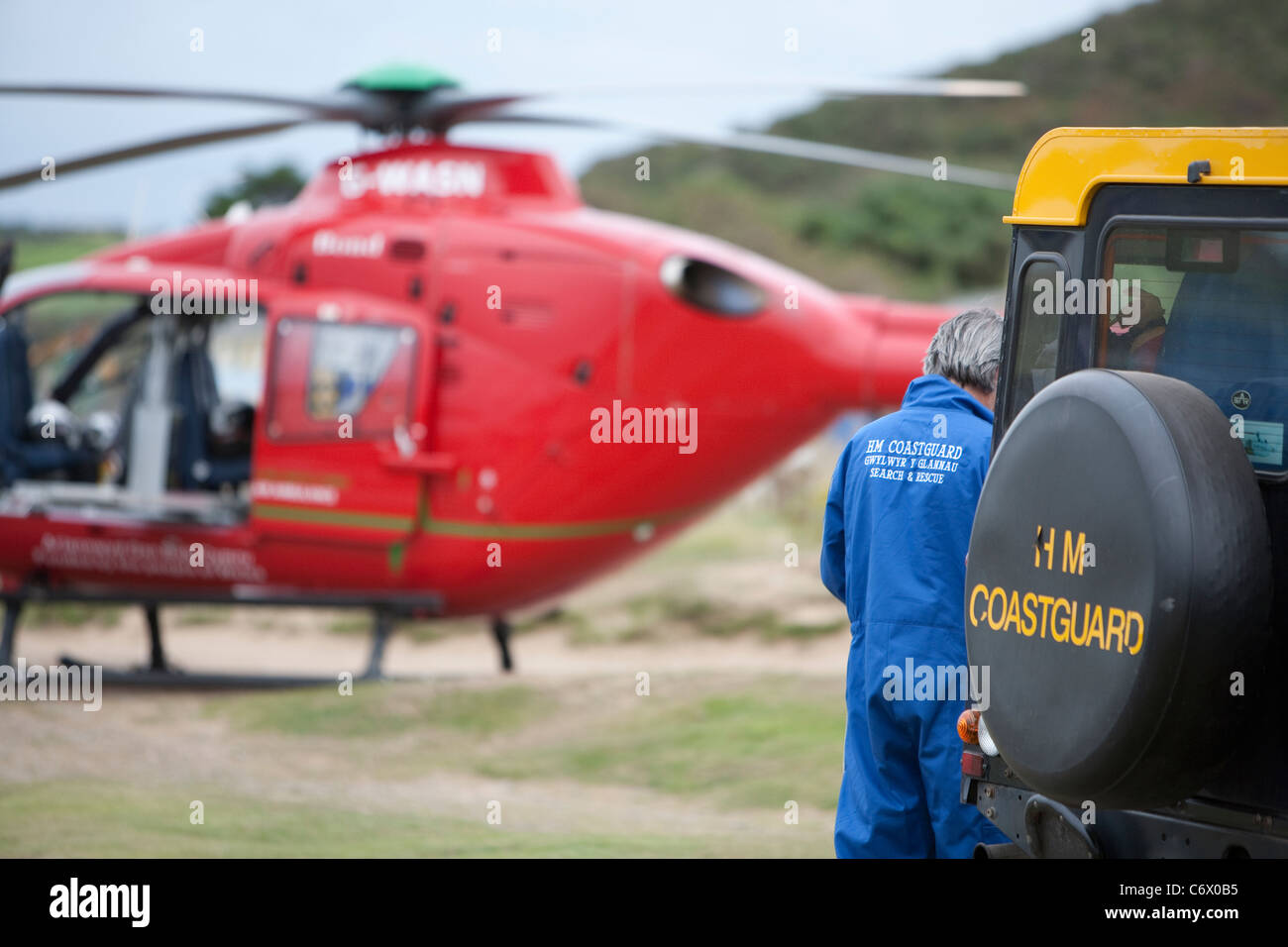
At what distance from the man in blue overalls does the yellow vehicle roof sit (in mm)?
547

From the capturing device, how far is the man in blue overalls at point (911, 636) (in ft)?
10.9

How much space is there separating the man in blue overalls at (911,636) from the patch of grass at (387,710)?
17.1 ft

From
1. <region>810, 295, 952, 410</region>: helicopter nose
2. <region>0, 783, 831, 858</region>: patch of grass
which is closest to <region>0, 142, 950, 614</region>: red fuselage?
<region>810, 295, 952, 410</region>: helicopter nose

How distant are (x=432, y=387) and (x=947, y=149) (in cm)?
5575

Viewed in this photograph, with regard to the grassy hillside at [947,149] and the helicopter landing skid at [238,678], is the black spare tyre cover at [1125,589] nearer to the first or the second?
the helicopter landing skid at [238,678]

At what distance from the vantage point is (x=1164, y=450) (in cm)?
266

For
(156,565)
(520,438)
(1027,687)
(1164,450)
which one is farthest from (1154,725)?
(156,565)

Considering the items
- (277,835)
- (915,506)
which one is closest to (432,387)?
(277,835)

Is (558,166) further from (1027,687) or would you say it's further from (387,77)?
(1027,687)

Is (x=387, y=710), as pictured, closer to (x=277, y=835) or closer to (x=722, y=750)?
(x=722, y=750)

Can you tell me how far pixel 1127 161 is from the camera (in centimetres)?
314

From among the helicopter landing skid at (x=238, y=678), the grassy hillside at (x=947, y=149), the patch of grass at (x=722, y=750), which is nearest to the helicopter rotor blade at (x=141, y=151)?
the helicopter landing skid at (x=238, y=678)
